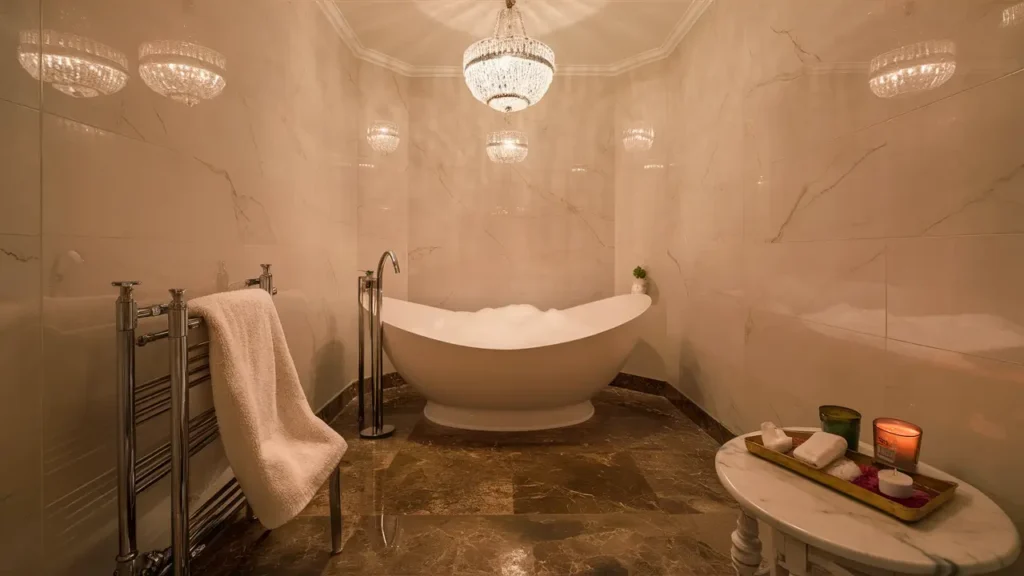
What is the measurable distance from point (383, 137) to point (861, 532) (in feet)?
10.4

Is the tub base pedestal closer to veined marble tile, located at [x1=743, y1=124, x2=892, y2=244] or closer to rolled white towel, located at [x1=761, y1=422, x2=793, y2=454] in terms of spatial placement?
veined marble tile, located at [x1=743, y1=124, x2=892, y2=244]

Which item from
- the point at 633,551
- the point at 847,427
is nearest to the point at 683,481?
the point at 633,551

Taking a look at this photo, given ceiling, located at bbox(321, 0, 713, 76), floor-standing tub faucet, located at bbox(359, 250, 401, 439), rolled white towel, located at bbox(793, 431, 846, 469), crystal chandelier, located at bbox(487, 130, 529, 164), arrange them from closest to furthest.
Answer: rolled white towel, located at bbox(793, 431, 846, 469) → floor-standing tub faucet, located at bbox(359, 250, 401, 439) → ceiling, located at bbox(321, 0, 713, 76) → crystal chandelier, located at bbox(487, 130, 529, 164)

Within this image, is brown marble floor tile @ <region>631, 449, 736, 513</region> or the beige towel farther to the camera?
brown marble floor tile @ <region>631, 449, 736, 513</region>

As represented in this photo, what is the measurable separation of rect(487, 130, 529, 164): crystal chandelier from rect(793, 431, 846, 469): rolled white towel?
2.73m

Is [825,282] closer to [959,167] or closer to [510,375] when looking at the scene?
[959,167]

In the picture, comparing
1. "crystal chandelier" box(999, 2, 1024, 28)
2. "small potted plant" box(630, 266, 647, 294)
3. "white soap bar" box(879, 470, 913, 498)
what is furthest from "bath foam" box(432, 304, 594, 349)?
"crystal chandelier" box(999, 2, 1024, 28)

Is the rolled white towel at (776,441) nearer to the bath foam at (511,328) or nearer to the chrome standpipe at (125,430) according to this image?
the chrome standpipe at (125,430)

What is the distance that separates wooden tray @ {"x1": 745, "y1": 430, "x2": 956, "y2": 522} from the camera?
0.74 m

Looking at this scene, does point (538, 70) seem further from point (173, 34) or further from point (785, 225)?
point (173, 34)

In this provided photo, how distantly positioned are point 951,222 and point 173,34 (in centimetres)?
207

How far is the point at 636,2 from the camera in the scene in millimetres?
2451

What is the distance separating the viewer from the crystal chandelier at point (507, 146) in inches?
128

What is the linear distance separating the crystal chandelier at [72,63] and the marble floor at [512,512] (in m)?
1.31
